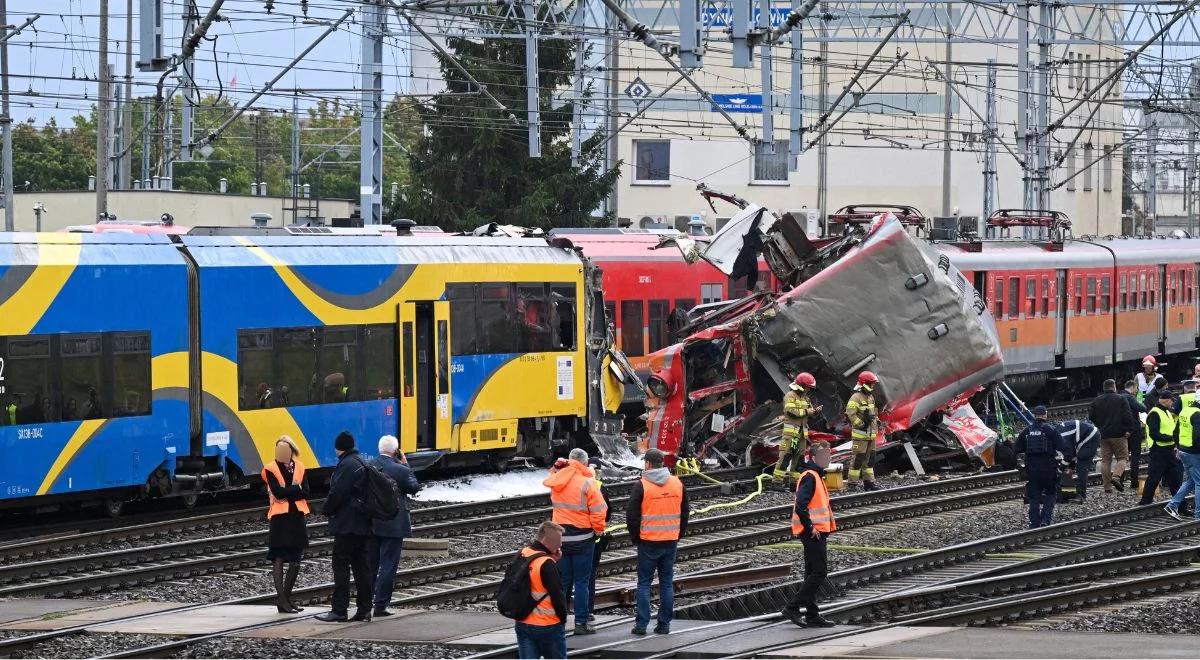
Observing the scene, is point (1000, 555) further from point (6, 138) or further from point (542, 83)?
point (542, 83)

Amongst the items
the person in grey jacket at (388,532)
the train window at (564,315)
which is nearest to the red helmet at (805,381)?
the train window at (564,315)

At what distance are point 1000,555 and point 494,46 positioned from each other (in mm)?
26473

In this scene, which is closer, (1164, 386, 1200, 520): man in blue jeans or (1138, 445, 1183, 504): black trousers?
(1164, 386, 1200, 520): man in blue jeans

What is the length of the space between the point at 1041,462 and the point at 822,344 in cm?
492

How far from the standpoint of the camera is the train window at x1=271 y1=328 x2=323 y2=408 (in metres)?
20.8

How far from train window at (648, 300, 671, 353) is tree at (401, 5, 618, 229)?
1145cm

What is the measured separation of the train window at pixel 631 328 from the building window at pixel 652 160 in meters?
41.5

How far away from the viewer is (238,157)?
301 ft

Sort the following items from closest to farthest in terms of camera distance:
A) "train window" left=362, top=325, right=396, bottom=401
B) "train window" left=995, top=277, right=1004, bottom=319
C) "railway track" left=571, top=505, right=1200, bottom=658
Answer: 1. "railway track" left=571, top=505, right=1200, bottom=658
2. "train window" left=362, top=325, right=396, bottom=401
3. "train window" left=995, top=277, right=1004, bottom=319

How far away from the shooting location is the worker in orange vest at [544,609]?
1077 cm

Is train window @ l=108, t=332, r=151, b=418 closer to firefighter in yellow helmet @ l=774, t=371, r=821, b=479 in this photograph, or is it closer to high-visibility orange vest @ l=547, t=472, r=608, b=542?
high-visibility orange vest @ l=547, t=472, r=608, b=542

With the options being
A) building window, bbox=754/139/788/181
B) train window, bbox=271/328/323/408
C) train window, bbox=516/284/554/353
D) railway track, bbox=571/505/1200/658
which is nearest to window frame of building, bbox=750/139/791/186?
building window, bbox=754/139/788/181

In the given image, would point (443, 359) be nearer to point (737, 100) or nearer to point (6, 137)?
point (6, 137)

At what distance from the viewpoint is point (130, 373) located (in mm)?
19172
